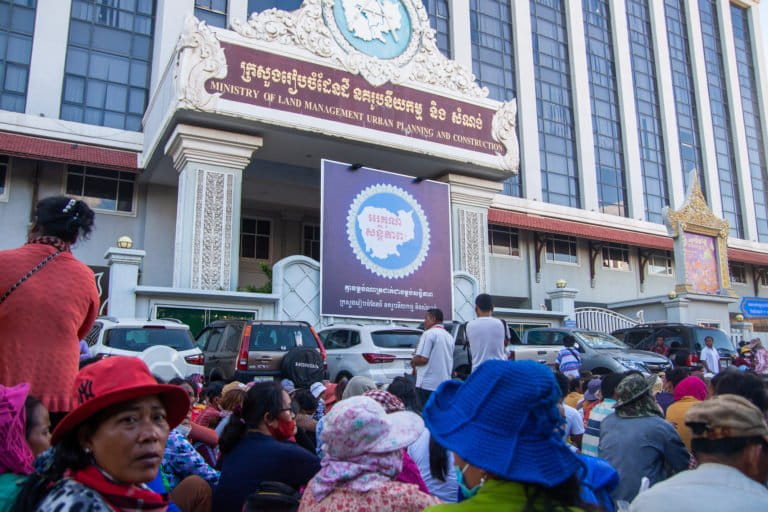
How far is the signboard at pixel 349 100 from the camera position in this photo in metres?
16.3

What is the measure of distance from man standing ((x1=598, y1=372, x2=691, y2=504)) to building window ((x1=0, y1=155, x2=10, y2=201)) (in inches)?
714

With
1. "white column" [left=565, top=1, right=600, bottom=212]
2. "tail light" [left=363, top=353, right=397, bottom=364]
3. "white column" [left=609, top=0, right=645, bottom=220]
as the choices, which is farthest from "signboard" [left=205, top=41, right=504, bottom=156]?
"white column" [left=609, top=0, right=645, bottom=220]

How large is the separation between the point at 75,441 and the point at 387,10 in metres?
18.8

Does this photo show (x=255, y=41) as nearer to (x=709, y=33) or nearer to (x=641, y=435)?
(x=641, y=435)

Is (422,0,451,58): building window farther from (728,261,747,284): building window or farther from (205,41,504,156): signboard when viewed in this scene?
(728,261,747,284): building window

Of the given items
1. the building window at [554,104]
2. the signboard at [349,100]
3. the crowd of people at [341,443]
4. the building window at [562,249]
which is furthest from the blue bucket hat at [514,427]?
the building window at [554,104]

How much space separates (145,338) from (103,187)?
34.9 feet

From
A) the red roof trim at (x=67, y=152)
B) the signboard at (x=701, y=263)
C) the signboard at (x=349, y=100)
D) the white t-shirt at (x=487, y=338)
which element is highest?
the signboard at (x=349, y=100)

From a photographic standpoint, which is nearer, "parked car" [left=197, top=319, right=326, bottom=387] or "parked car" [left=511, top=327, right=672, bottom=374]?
"parked car" [left=197, top=319, right=326, bottom=387]

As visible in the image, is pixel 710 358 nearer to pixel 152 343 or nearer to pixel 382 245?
pixel 382 245

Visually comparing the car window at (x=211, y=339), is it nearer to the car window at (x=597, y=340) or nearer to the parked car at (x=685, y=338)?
the car window at (x=597, y=340)

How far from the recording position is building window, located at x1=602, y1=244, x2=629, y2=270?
28.1 m

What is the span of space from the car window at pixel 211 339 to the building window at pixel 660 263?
75.1 feet

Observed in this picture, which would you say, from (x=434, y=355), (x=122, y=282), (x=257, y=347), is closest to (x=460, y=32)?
(x=122, y=282)
